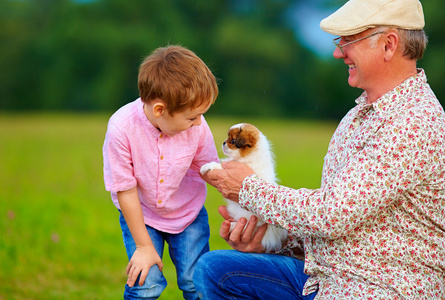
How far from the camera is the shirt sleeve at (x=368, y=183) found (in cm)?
220

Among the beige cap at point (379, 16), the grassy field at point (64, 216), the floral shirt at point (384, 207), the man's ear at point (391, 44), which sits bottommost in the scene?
the grassy field at point (64, 216)

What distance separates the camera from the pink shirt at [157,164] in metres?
2.77

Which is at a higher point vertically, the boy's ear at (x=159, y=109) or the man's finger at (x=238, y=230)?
the boy's ear at (x=159, y=109)

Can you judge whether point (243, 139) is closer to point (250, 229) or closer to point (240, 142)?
point (240, 142)

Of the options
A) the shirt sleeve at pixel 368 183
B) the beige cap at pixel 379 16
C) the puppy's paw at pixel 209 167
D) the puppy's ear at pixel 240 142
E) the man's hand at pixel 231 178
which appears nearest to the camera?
the shirt sleeve at pixel 368 183

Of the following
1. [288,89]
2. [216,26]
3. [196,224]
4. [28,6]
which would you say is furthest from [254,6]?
[196,224]

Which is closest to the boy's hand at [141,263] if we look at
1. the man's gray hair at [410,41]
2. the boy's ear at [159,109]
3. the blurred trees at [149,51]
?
the boy's ear at [159,109]

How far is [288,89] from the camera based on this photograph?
91.4ft

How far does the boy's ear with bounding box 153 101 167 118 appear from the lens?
265cm

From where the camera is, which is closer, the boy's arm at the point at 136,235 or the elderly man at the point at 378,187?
the elderly man at the point at 378,187

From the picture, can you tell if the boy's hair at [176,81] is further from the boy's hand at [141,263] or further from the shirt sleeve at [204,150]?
the boy's hand at [141,263]

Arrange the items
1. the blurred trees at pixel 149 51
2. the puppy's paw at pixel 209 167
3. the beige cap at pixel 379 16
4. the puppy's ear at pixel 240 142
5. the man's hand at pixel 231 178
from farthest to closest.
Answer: the blurred trees at pixel 149 51 < the puppy's ear at pixel 240 142 < the puppy's paw at pixel 209 167 < the man's hand at pixel 231 178 < the beige cap at pixel 379 16

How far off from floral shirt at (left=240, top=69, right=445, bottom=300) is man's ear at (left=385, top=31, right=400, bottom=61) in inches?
5.6

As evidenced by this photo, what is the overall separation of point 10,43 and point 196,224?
27768 millimetres
